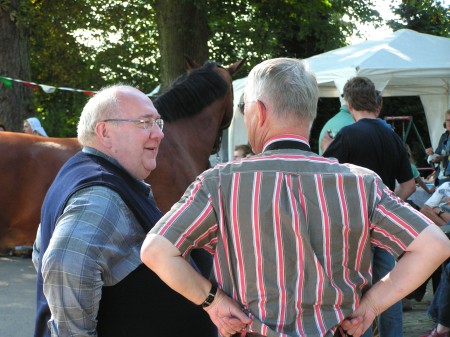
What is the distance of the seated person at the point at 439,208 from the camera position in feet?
21.1

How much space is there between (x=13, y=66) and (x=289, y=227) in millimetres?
11575

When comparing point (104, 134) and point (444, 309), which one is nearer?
point (104, 134)

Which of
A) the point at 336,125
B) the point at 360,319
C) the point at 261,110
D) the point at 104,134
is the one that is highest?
the point at 261,110

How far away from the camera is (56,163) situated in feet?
19.9

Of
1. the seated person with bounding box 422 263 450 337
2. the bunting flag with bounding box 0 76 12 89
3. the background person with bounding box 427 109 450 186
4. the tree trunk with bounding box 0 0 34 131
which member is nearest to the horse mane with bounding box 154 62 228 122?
the seated person with bounding box 422 263 450 337

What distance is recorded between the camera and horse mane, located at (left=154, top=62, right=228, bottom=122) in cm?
641

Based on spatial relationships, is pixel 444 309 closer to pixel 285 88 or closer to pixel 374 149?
pixel 374 149

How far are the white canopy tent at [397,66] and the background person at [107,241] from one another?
715 centimetres

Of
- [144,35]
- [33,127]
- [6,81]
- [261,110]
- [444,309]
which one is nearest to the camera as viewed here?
[261,110]

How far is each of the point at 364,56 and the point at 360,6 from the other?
11.2 m

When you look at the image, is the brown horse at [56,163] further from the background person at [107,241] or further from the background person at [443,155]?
the background person at [443,155]

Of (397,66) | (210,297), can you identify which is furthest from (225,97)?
(210,297)

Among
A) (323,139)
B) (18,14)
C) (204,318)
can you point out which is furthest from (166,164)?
(18,14)

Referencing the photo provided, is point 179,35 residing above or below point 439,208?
above
